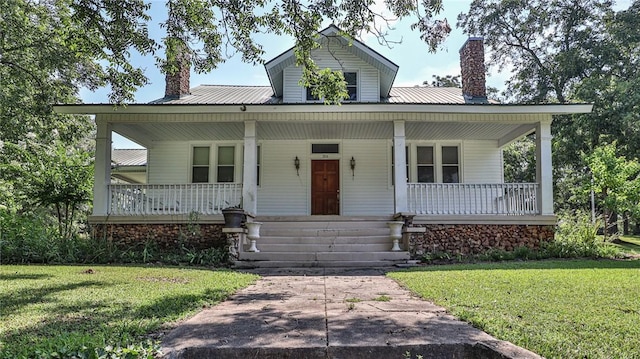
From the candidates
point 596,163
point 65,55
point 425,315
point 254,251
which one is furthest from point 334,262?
point 65,55

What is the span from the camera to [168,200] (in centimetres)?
1052

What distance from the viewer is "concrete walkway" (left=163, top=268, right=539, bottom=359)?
263cm

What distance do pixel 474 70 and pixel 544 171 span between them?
14.7ft

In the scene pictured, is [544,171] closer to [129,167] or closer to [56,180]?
[56,180]

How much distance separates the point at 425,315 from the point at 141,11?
6.78 m

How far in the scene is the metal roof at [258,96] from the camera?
12164 millimetres

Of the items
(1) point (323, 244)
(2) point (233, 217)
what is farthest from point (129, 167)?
(1) point (323, 244)

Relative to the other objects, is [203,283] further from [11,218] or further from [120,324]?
[11,218]

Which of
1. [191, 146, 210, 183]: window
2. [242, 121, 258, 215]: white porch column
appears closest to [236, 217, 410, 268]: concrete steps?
[242, 121, 258, 215]: white porch column

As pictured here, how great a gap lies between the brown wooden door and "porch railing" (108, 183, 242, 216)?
8.87ft

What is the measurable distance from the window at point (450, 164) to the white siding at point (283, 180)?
168 inches

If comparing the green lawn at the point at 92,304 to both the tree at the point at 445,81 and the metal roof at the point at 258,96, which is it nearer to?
the metal roof at the point at 258,96

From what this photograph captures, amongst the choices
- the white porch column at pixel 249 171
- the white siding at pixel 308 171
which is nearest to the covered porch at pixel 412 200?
the white porch column at pixel 249 171

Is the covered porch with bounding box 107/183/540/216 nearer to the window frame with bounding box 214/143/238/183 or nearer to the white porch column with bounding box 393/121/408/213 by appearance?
the white porch column with bounding box 393/121/408/213
